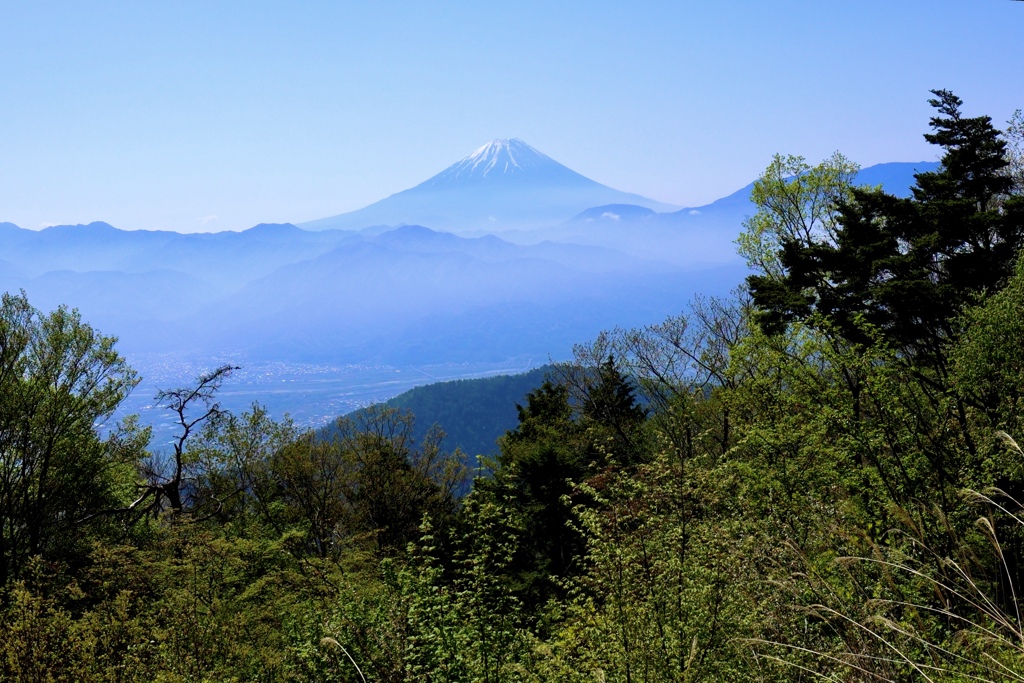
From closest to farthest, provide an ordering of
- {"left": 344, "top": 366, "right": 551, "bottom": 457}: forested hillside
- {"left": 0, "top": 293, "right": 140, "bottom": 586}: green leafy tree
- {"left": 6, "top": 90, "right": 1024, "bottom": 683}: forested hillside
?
1. {"left": 6, "top": 90, "right": 1024, "bottom": 683}: forested hillside
2. {"left": 0, "top": 293, "right": 140, "bottom": 586}: green leafy tree
3. {"left": 344, "top": 366, "right": 551, "bottom": 457}: forested hillside

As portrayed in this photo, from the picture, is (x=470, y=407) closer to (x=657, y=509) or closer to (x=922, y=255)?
(x=922, y=255)

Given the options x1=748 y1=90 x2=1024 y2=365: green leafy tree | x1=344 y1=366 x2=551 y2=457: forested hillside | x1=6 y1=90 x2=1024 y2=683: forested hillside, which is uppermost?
x1=748 y1=90 x2=1024 y2=365: green leafy tree

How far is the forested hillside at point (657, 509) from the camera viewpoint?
7.04 meters

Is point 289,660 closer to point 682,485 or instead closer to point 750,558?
point 682,485

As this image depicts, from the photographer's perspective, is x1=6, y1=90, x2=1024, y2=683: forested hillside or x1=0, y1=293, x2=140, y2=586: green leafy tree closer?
x1=6, y1=90, x2=1024, y2=683: forested hillside

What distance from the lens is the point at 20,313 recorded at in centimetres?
1708

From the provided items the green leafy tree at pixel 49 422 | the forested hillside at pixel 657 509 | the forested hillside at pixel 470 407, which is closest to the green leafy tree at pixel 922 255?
the forested hillside at pixel 657 509

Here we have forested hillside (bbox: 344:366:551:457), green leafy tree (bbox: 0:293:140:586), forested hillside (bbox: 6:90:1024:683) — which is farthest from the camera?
forested hillside (bbox: 344:366:551:457)

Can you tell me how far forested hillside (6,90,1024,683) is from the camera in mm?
7035

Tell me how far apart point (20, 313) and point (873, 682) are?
20087 mm

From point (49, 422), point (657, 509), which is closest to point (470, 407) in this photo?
point (49, 422)

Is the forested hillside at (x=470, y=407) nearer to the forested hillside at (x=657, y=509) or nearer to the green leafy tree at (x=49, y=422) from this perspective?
the forested hillside at (x=657, y=509)

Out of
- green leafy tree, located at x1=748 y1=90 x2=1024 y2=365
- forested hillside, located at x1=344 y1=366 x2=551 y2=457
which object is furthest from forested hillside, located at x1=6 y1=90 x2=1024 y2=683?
forested hillside, located at x1=344 y1=366 x2=551 y2=457

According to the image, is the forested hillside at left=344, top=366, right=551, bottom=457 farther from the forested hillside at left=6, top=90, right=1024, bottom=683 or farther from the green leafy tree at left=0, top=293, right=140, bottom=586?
the green leafy tree at left=0, top=293, right=140, bottom=586
